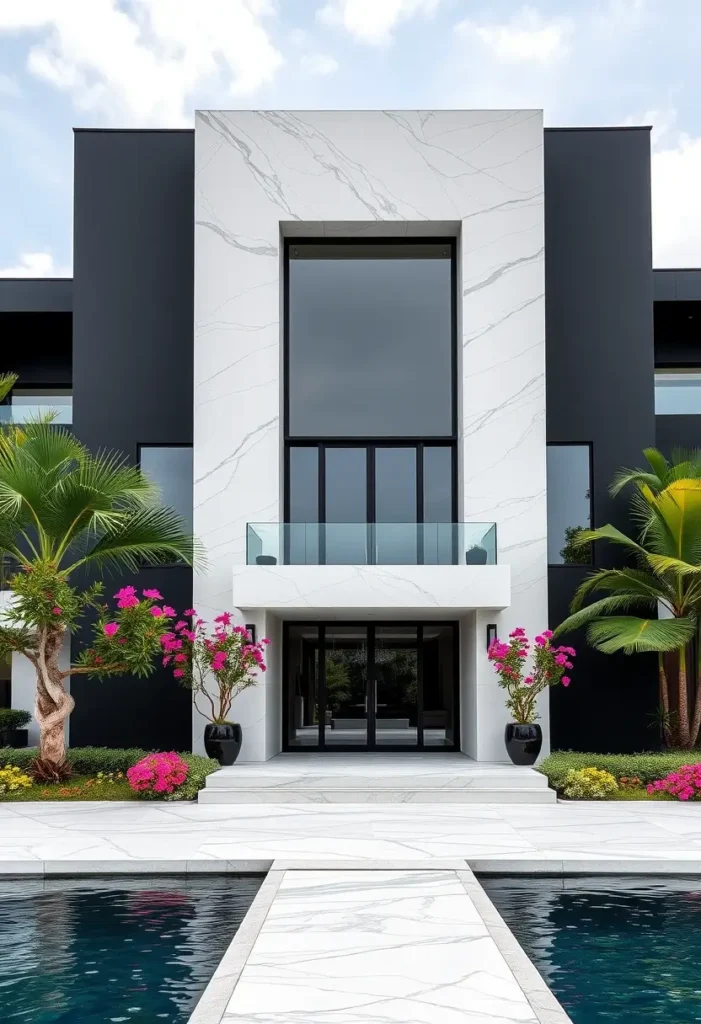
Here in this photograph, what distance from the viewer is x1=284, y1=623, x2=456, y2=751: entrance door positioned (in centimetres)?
1870

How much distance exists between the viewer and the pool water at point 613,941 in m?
5.86

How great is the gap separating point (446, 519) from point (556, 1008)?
13381 mm

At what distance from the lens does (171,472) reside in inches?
739

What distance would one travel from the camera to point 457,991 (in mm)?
5602

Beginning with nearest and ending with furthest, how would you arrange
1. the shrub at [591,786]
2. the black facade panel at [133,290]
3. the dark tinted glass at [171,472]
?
the shrub at [591,786] → the dark tinted glass at [171,472] → the black facade panel at [133,290]

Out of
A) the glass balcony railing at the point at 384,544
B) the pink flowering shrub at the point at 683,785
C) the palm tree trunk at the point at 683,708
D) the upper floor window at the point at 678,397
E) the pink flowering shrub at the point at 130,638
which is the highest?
the upper floor window at the point at 678,397

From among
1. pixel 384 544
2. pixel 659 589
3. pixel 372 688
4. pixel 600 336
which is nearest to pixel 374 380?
pixel 384 544

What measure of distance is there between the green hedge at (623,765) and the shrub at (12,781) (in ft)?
23.9

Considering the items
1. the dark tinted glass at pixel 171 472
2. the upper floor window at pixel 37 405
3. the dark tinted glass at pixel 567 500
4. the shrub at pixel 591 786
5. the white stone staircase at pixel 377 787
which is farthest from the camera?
the upper floor window at pixel 37 405

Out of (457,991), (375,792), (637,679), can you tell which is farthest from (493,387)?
(457,991)

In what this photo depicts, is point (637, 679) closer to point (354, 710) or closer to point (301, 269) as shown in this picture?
point (354, 710)

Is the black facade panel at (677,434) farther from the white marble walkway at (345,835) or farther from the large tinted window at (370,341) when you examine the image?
the white marble walkway at (345,835)

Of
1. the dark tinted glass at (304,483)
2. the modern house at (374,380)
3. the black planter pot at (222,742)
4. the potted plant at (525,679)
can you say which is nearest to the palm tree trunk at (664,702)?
the modern house at (374,380)

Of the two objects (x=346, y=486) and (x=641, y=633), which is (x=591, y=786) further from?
A: (x=346, y=486)
